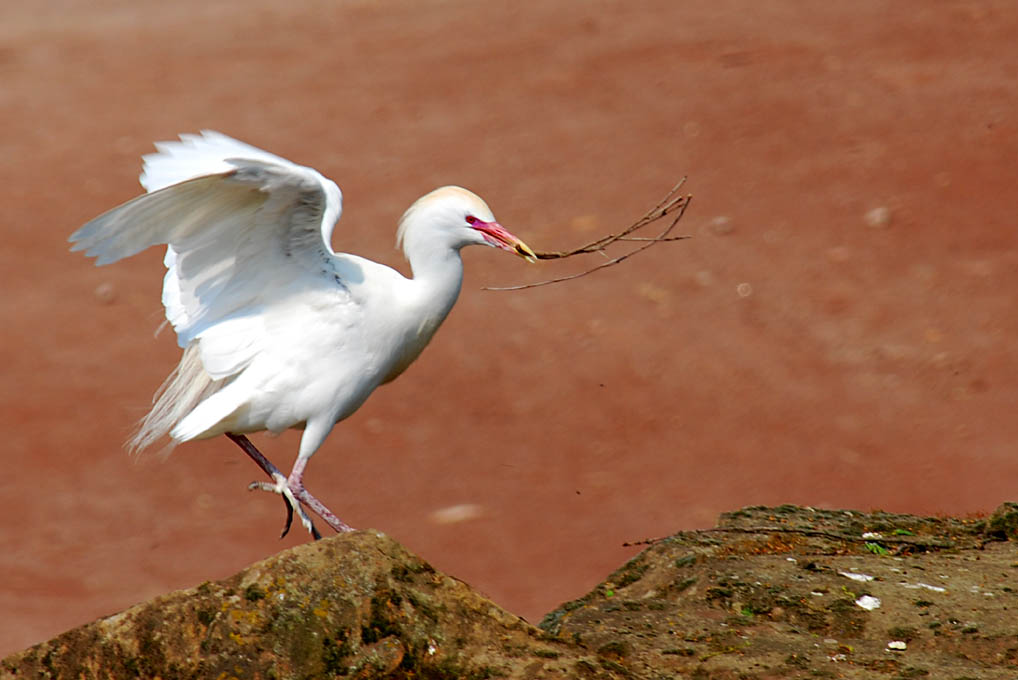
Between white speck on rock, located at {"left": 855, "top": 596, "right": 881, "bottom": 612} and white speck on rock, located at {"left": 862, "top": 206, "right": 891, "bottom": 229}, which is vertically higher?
white speck on rock, located at {"left": 862, "top": 206, "right": 891, "bottom": 229}

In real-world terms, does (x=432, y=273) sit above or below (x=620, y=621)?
above

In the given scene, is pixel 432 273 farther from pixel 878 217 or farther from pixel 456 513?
pixel 878 217

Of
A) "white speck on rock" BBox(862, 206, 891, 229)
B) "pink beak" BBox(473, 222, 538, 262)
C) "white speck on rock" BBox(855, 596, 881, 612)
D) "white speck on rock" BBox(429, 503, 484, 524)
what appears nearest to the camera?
"white speck on rock" BBox(855, 596, 881, 612)

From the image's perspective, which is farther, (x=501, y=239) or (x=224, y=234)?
(x=501, y=239)

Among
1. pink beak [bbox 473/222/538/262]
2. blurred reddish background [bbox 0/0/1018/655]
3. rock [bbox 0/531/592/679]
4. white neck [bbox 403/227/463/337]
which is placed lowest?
rock [bbox 0/531/592/679]

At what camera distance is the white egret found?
508 cm

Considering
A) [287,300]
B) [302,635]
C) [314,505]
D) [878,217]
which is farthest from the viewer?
[878,217]

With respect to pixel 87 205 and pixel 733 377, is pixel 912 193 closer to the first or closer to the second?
pixel 733 377

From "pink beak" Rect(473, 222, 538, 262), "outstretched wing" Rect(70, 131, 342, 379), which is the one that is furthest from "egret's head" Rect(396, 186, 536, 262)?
"outstretched wing" Rect(70, 131, 342, 379)

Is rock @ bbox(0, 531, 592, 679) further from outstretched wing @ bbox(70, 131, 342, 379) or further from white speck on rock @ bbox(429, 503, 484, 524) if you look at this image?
white speck on rock @ bbox(429, 503, 484, 524)

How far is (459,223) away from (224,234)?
973 millimetres

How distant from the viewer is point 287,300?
538 centimetres

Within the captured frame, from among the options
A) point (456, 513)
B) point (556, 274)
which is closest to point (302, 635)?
point (456, 513)

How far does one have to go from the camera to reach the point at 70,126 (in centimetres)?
1426
